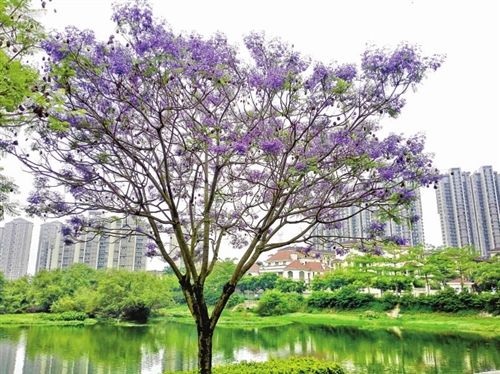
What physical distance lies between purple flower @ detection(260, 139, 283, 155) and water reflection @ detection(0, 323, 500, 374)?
7352 millimetres

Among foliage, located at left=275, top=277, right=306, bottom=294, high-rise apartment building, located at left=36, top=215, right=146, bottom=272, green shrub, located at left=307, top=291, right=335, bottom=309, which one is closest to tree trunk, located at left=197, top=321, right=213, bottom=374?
green shrub, located at left=307, top=291, right=335, bottom=309

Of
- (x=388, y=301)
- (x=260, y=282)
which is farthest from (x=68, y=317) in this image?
(x=388, y=301)

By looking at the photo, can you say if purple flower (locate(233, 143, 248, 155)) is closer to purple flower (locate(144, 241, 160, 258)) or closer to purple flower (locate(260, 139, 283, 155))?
purple flower (locate(260, 139, 283, 155))

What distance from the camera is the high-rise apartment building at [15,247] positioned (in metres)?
49.6

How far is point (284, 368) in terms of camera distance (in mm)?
5746

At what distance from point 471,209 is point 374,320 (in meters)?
16.7

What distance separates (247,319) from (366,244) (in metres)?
21.3

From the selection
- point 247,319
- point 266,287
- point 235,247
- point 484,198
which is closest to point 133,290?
point 247,319

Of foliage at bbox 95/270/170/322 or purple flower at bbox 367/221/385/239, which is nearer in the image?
purple flower at bbox 367/221/385/239

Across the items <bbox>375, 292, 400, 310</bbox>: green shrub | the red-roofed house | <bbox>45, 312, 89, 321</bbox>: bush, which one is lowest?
<bbox>45, 312, 89, 321</bbox>: bush

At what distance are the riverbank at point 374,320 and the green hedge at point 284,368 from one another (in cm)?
1442

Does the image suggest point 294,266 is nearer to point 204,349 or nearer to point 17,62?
point 204,349

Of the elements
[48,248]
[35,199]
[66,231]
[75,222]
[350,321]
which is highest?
[48,248]

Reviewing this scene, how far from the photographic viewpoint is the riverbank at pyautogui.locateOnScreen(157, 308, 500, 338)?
19.9m
